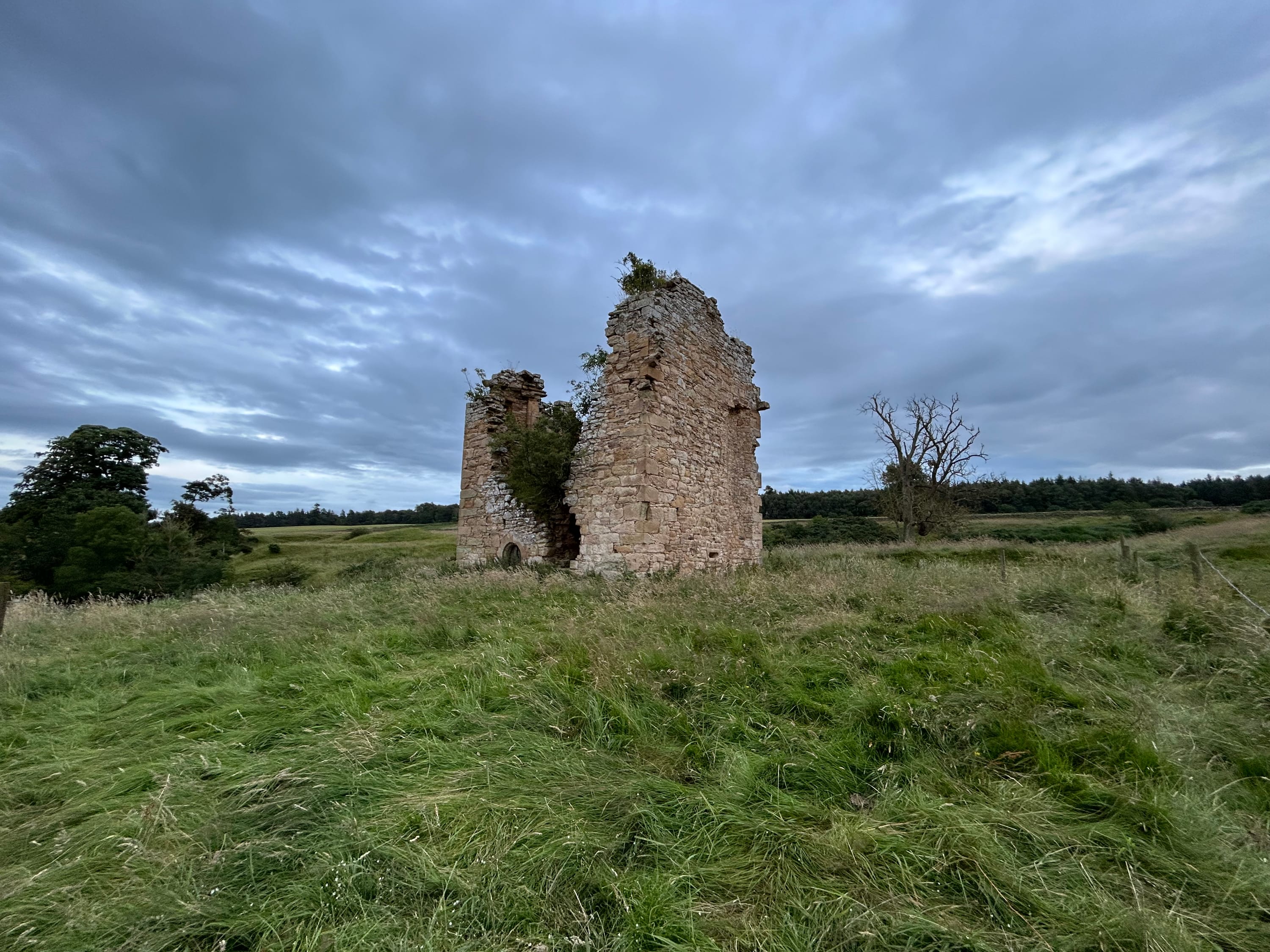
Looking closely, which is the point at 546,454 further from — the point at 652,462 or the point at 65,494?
the point at 65,494

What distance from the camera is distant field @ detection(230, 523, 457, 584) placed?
85.3 feet

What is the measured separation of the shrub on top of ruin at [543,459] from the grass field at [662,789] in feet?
21.0

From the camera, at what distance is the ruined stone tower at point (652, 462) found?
10.6 m

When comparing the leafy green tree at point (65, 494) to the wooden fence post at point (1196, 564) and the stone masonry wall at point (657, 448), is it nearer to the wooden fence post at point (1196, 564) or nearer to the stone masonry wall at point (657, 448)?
the stone masonry wall at point (657, 448)

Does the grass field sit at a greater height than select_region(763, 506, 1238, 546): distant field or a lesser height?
lesser

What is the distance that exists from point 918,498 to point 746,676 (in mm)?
27068

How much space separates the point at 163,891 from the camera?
7.06 feet

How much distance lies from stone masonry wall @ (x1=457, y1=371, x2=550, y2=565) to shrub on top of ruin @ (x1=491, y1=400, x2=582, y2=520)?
0.58 meters

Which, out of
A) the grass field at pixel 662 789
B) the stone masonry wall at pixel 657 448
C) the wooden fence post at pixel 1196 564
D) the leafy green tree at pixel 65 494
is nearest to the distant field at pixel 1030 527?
the wooden fence post at pixel 1196 564

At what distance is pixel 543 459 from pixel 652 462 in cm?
291

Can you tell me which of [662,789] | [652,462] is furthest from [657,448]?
[662,789]

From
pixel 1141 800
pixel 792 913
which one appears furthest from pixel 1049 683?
pixel 792 913

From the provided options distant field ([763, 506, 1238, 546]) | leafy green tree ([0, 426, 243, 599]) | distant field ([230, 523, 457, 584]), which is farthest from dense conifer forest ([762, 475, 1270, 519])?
leafy green tree ([0, 426, 243, 599])

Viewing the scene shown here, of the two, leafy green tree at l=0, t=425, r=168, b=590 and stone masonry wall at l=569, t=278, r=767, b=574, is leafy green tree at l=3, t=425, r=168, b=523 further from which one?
stone masonry wall at l=569, t=278, r=767, b=574
